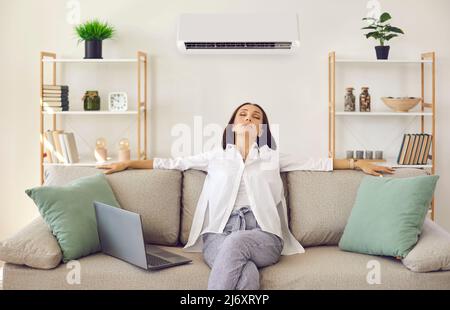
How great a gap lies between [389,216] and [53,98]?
2.66 meters

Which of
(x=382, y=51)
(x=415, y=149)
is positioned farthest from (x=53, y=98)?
(x=415, y=149)

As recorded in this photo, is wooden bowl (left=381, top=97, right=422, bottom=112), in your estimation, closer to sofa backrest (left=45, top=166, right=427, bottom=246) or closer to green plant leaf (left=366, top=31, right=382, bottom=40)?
green plant leaf (left=366, top=31, right=382, bottom=40)

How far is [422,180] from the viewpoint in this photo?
3041 millimetres

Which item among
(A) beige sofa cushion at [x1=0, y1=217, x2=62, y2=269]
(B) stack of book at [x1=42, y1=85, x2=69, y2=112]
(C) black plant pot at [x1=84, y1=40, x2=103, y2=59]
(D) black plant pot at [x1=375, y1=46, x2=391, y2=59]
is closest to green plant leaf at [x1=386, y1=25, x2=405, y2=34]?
Result: (D) black plant pot at [x1=375, y1=46, x2=391, y2=59]

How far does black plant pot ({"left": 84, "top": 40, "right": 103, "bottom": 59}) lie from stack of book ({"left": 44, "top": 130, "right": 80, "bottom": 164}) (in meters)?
0.58

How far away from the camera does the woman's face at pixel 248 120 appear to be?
342cm

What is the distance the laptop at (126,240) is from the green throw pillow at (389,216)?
830 mm

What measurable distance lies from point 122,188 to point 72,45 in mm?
1872

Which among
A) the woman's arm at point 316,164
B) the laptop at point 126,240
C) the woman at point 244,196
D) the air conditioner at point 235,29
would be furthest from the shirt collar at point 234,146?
the laptop at point 126,240

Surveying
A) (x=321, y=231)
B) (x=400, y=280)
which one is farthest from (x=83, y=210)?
(x=400, y=280)

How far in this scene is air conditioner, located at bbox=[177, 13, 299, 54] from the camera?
3.34 meters

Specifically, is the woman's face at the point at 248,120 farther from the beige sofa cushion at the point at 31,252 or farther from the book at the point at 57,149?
the book at the point at 57,149

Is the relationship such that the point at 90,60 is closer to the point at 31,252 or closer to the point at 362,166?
the point at 31,252
